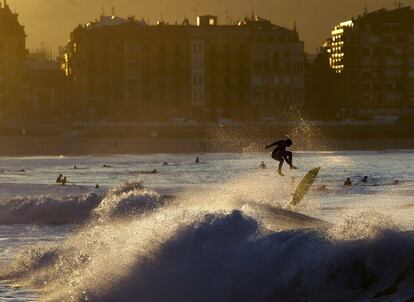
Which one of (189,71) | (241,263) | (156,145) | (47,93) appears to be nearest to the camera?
(241,263)

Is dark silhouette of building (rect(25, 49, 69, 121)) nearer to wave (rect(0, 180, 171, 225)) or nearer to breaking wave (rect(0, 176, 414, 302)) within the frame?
wave (rect(0, 180, 171, 225))

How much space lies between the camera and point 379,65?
145250 mm

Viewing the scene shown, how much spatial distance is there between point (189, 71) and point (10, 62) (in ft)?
61.9

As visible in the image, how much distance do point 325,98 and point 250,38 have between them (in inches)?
545

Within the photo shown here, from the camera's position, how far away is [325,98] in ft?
481

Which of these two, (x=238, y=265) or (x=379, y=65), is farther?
(x=379, y=65)

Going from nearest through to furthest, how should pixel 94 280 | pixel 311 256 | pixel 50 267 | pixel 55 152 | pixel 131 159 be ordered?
pixel 311 256 → pixel 94 280 → pixel 50 267 → pixel 131 159 → pixel 55 152

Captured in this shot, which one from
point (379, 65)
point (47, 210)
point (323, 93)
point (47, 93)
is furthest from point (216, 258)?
point (47, 93)

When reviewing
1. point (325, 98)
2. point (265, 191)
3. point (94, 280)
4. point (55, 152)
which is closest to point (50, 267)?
point (94, 280)

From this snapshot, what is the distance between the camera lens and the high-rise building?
14038 centimetres

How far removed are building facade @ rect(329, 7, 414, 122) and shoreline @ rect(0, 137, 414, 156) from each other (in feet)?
76.9

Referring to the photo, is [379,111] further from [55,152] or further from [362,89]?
[55,152]

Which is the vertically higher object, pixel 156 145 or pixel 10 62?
pixel 10 62

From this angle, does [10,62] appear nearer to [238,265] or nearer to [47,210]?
[47,210]
